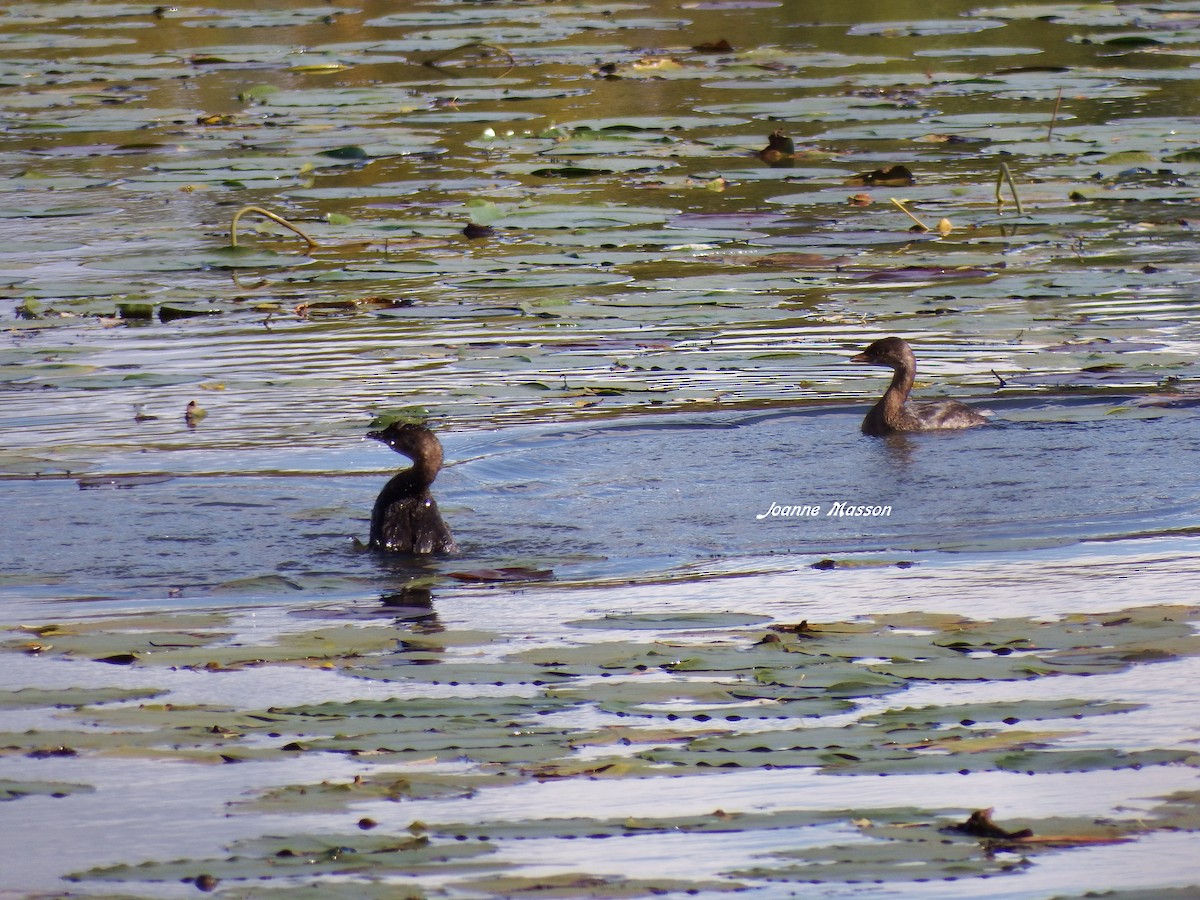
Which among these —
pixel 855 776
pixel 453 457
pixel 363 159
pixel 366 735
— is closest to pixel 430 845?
pixel 366 735

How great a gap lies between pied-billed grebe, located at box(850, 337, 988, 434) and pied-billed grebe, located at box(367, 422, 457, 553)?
261 centimetres

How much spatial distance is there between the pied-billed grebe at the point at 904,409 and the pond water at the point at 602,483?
0.43 feet

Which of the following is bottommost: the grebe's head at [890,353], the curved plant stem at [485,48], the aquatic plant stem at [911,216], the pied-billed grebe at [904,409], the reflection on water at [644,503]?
the reflection on water at [644,503]

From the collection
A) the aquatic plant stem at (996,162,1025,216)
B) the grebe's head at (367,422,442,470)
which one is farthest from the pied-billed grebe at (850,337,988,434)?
the aquatic plant stem at (996,162,1025,216)

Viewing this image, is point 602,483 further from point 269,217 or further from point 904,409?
point 269,217

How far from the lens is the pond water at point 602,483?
485 centimetres

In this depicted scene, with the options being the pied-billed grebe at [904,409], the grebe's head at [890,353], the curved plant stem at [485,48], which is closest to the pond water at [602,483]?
the pied-billed grebe at [904,409]

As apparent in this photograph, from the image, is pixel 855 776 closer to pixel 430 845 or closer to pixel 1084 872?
pixel 1084 872

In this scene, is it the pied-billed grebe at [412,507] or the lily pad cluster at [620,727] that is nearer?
the lily pad cluster at [620,727]

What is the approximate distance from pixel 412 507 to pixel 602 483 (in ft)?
3.73

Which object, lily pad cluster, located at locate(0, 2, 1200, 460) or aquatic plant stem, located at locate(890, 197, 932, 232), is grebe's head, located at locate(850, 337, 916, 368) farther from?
aquatic plant stem, located at locate(890, 197, 932, 232)

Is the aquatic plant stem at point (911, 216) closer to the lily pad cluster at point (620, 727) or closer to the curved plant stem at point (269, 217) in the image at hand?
the curved plant stem at point (269, 217)

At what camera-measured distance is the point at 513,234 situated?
1400 centimetres

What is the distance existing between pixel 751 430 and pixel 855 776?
4.87 meters
